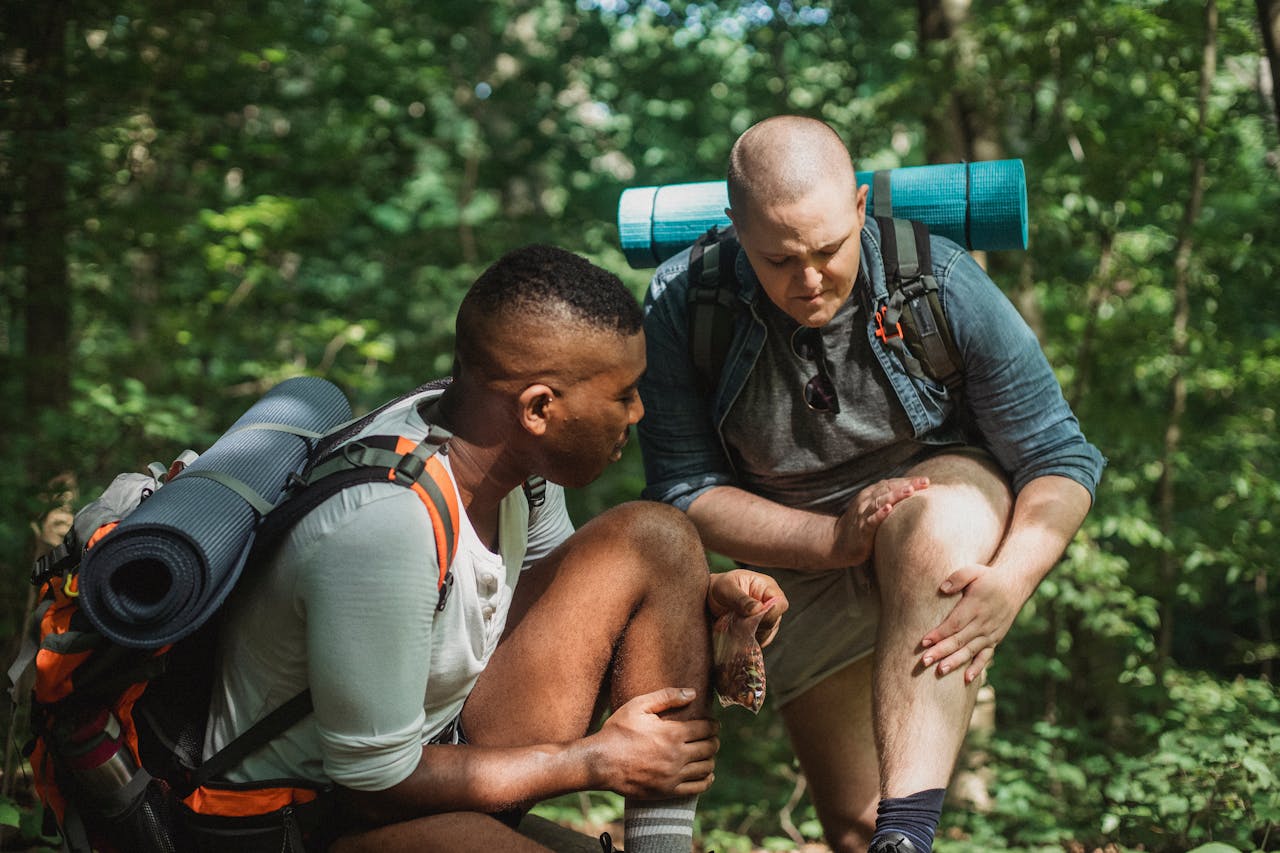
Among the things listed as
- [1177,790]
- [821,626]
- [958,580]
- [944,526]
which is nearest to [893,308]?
[944,526]

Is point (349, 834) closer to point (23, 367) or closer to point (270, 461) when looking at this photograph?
point (270, 461)

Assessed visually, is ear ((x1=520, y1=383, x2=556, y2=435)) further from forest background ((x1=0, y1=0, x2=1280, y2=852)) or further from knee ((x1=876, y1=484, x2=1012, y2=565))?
forest background ((x1=0, y1=0, x2=1280, y2=852))

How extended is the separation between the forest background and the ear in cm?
185

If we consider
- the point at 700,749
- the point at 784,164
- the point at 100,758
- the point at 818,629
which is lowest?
the point at 818,629

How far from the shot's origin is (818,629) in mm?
3074

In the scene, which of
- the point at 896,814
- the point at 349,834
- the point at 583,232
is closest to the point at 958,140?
the point at 583,232

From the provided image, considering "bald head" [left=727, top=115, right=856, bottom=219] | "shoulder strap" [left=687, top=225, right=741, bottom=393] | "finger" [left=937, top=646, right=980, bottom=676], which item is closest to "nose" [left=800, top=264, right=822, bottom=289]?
"bald head" [left=727, top=115, right=856, bottom=219]

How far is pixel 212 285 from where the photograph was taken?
26.7ft

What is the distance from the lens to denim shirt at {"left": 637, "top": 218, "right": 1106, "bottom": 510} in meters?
2.67

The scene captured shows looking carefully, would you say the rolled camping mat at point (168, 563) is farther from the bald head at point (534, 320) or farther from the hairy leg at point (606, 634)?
the hairy leg at point (606, 634)

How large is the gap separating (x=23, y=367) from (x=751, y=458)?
524cm

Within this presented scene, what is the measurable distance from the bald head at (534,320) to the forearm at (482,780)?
29.5 inches

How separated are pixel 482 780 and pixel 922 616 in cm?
100

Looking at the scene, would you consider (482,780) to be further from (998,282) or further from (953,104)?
(953,104)
